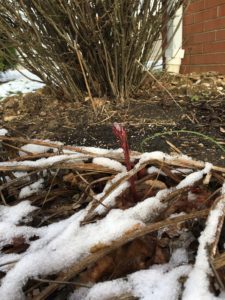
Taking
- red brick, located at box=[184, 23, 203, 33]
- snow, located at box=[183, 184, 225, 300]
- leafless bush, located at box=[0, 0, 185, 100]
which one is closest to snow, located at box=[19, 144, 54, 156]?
snow, located at box=[183, 184, 225, 300]

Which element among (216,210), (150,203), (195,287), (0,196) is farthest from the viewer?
(0,196)

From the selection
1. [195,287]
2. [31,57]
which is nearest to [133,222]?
[195,287]

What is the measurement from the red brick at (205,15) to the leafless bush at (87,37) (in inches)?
44.4

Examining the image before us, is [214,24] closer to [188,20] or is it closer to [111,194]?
[188,20]

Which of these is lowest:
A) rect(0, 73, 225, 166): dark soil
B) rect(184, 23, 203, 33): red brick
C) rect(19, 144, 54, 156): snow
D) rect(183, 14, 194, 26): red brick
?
rect(0, 73, 225, 166): dark soil

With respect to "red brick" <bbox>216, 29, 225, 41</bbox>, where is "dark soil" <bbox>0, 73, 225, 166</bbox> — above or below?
below

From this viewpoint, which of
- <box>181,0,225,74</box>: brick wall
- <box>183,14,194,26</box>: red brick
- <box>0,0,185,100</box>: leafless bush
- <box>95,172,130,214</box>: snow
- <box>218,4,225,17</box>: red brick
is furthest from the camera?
<box>183,14,194,26</box>: red brick

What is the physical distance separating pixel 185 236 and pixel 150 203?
108 mm

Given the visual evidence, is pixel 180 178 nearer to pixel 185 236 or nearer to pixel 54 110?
pixel 185 236

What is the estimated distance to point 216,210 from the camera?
0.70m

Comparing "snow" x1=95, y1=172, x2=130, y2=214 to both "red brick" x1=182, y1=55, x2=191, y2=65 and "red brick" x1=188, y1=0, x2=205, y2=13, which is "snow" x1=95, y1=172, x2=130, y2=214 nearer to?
"red brick" x1=188, y1=0, x2=205, y2=13

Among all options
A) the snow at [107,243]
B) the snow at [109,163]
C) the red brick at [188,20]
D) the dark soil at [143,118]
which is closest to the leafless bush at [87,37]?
the dark soil at [143,118]

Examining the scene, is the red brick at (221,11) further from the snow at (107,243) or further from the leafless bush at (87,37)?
the snow at (107,243)

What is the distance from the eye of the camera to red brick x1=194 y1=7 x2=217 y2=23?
12.8 feet
